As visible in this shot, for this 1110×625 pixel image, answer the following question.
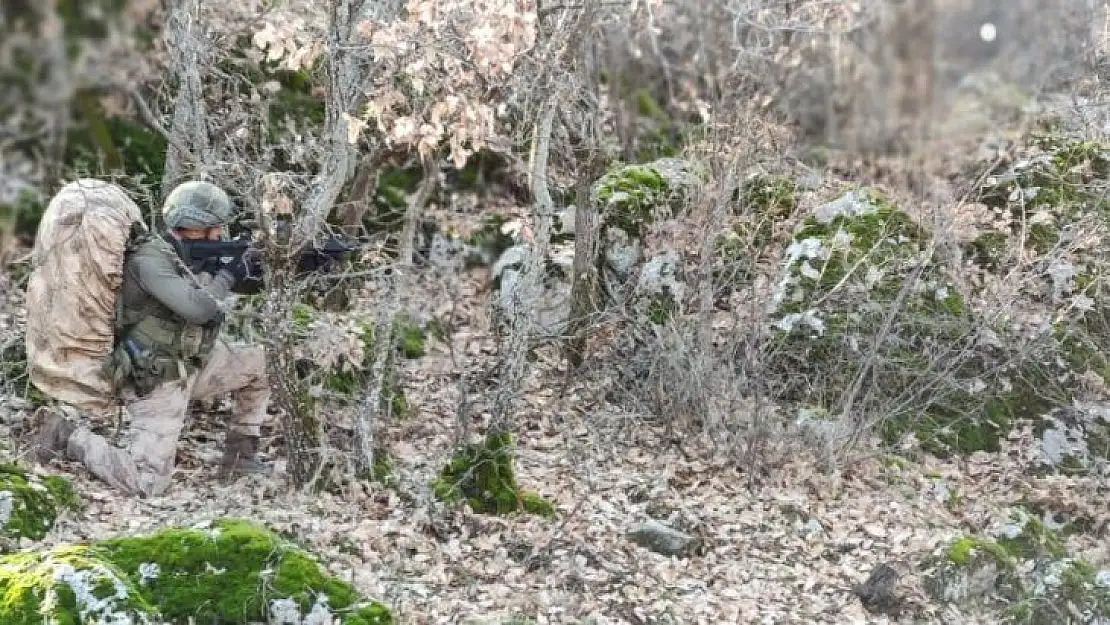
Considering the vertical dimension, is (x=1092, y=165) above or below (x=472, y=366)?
above

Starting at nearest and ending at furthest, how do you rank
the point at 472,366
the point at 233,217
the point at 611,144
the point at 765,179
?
1. the point at 233,217
2. the point at 472,366
3. the point at 765,179
4. the point at 611,144

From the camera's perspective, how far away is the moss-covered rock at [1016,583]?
629 centimetres

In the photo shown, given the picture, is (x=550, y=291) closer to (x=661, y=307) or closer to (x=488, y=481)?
(x=661, y=307)

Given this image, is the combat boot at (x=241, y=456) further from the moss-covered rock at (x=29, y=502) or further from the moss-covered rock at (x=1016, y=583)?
the moss-covered rock at (x=1016, y=583)

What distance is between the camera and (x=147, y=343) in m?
6.30

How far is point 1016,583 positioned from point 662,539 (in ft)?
6.38

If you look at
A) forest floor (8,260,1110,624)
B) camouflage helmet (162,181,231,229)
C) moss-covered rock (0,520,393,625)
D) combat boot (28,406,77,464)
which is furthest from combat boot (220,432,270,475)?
camouflage helmet (162,181,231,229)

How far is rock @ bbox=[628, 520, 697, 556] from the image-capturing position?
6484mm

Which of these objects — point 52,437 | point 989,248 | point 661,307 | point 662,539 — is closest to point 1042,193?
point 989,248

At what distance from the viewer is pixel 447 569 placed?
6000 millimetres

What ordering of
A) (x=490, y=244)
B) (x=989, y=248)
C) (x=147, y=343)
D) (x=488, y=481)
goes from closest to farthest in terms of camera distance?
(x=147, y=343), (x=488, y=481), (x=989, y=248), (x=490, y=244)

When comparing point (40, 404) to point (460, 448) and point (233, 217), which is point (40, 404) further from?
point (460, 448)

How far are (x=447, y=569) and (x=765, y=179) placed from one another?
4.00 m

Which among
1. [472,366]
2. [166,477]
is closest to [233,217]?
[166,477]
